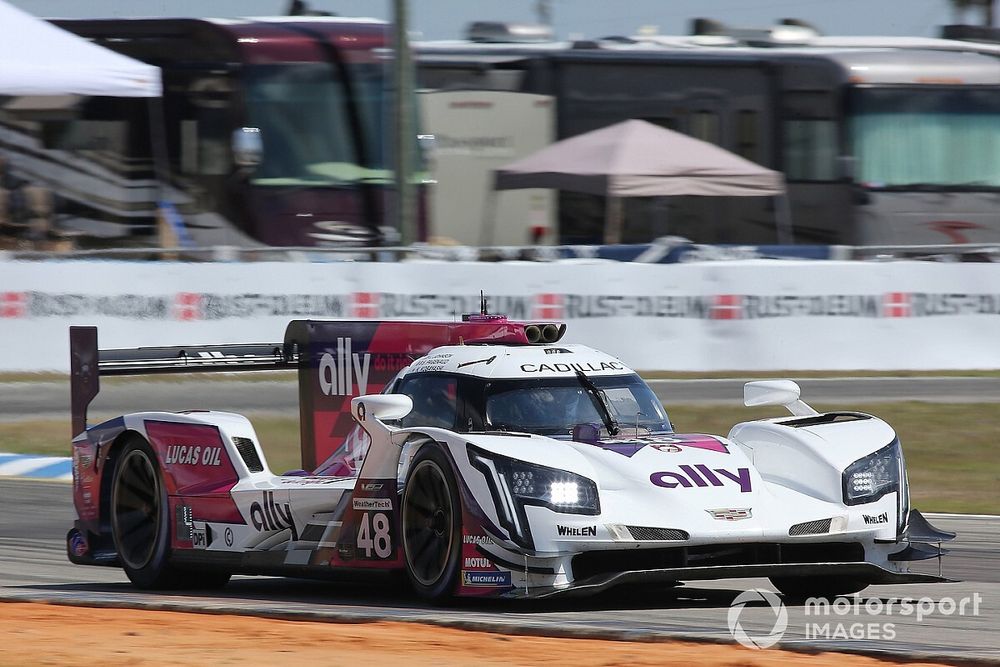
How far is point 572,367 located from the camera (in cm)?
804

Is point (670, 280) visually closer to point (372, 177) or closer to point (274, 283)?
point (274, 283)

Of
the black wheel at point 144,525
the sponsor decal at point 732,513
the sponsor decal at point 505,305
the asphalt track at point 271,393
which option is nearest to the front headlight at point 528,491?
the sponsor decal at point 732,513

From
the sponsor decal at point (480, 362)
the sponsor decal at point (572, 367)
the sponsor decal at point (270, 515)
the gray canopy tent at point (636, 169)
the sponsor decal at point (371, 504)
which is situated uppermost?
the gray canopy tent at point (636, 169)

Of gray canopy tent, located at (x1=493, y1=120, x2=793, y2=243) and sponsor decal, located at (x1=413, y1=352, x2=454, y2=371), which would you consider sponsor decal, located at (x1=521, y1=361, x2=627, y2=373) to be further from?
gray canopy tent, located at (x1=493, y1=120, x2=793, y2=243)

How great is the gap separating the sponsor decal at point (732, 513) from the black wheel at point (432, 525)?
1.06m

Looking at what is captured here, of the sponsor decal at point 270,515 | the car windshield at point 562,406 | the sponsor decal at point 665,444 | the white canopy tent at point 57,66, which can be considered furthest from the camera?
the white canopy tent at point 57,66

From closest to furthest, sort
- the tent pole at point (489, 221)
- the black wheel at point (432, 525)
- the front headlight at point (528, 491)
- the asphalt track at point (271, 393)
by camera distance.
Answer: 1. the front headlight at point (528, 491)
2. the black wheel at point (432, 525)
3. the asphalt track at point (271, 393)
4. the tent pole at point (489, 221)

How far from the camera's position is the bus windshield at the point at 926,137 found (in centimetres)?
2509

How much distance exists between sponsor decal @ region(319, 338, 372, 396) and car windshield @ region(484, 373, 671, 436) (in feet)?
6.12

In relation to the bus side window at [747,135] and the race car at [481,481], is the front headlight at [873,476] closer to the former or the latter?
the race car at [481,481]

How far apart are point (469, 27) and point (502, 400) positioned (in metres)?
18.9

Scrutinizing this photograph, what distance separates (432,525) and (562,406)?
0.89m

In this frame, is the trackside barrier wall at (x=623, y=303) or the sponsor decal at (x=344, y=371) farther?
the trackside barrier wall at (x=623, y=303)

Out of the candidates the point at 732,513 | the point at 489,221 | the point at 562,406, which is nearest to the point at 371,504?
the point at 562,406
